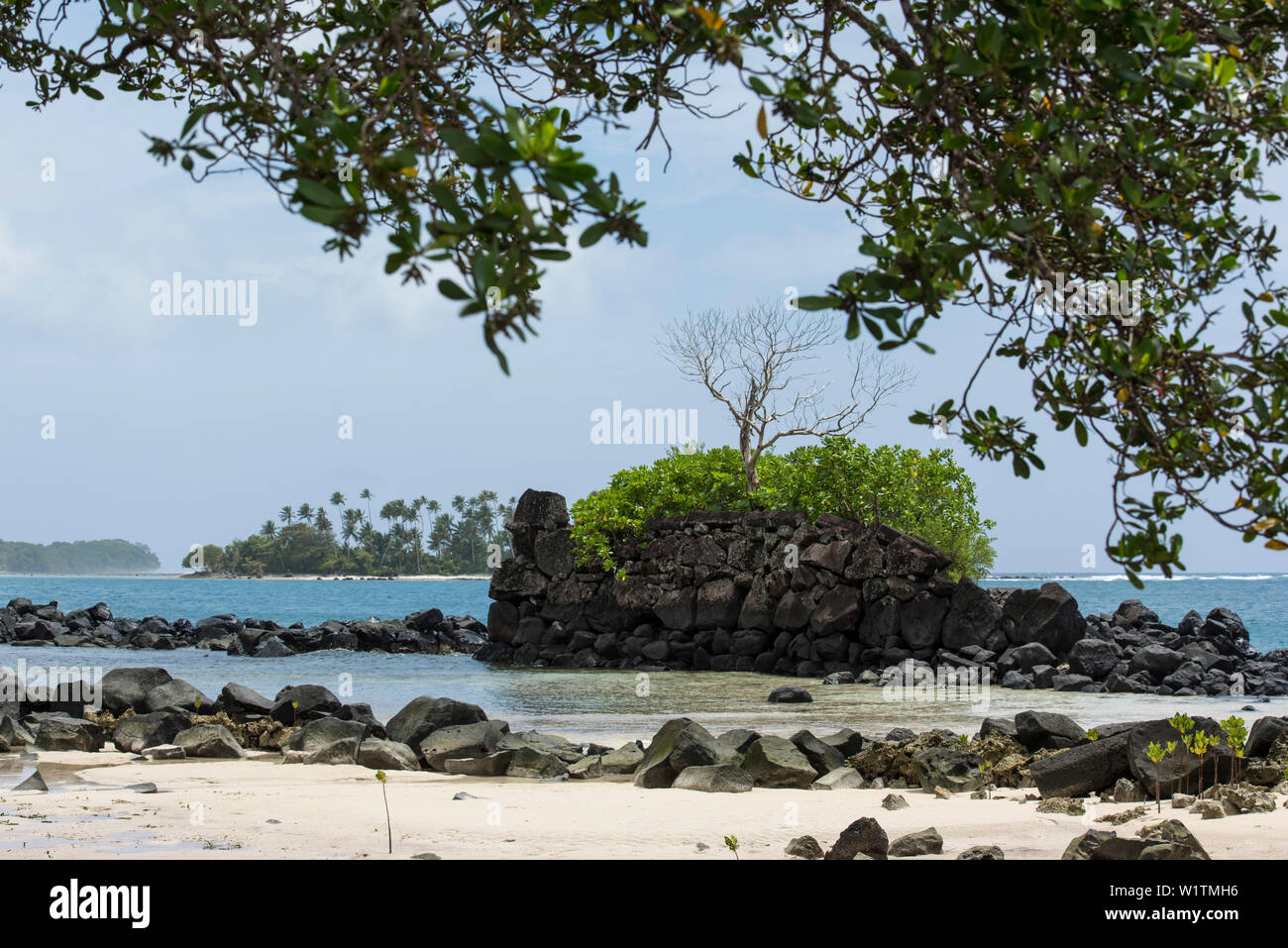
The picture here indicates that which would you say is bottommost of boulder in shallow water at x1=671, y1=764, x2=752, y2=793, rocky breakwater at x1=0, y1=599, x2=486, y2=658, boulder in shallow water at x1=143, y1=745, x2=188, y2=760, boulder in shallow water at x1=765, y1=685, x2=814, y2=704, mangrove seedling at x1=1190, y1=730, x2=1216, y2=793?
rocky breakwater at x1=0, y1=599, x2=486, y2=658

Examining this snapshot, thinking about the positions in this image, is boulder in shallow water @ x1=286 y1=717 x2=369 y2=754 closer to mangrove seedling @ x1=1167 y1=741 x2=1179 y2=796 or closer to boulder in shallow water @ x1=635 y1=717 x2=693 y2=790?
boulder in shallow water @ x1=635 y1=717 x2=693 y2=790

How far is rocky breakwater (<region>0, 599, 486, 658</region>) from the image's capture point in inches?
1157

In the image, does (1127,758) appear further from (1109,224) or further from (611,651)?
(611,651)

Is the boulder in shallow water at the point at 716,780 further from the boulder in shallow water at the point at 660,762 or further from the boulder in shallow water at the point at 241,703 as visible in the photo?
the boulder in shallow water at the point at 241,703

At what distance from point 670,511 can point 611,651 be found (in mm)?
3518

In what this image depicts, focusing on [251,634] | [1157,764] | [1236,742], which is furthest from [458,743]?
[251,634]

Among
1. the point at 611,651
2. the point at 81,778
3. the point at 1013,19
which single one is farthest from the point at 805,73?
the point at 611,651

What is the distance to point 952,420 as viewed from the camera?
3.95 metres

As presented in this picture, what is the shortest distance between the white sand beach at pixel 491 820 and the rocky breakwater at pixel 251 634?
2094 centimetres

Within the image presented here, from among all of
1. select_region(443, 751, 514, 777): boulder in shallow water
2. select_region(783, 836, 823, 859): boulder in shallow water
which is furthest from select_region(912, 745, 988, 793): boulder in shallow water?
select_region(443, 751, 514, 777): boulder in shallow water

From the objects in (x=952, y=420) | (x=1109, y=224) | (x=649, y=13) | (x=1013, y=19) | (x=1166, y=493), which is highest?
(x=649, y=13)

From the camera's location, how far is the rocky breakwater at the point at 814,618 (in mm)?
19125

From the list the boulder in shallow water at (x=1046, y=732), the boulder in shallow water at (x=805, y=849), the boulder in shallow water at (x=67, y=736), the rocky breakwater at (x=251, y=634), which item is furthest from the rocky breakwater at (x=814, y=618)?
the boulder in shallow water at (x=805, y=849)

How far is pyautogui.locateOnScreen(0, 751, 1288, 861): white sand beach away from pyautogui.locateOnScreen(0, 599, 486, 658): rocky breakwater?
68.7 feet
